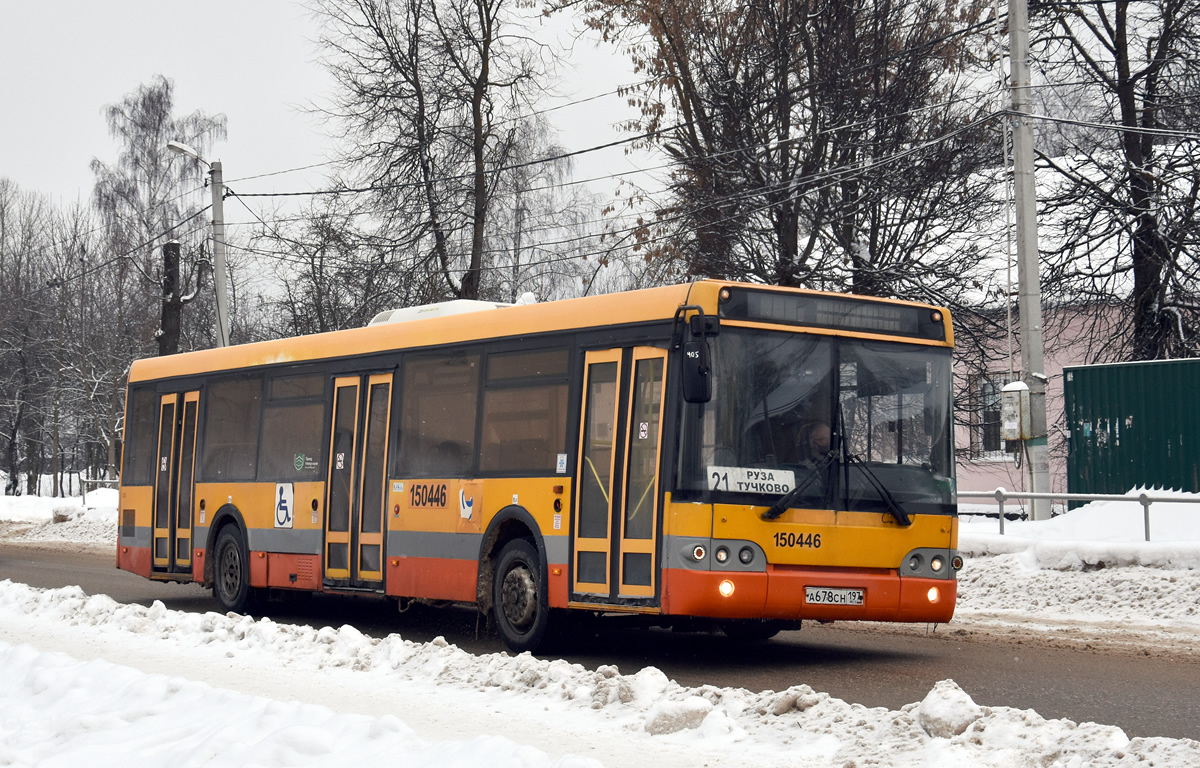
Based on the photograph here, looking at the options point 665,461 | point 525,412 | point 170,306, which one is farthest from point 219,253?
point 665,461

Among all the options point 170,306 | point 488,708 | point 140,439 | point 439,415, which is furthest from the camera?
point 170,306

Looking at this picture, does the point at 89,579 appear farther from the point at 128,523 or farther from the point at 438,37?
the point at 438,37

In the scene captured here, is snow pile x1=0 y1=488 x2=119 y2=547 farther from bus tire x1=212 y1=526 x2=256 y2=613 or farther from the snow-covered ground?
the snow-covered ground

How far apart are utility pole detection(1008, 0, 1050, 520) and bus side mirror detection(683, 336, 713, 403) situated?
8789 millimetres

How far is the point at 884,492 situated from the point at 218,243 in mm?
22516

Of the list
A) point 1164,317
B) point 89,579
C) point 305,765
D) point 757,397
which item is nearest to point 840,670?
point 757,397

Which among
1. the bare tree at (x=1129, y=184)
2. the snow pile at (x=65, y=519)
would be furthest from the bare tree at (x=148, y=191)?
the bare tree at (x=1129, y=184)

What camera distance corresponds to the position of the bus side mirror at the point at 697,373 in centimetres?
977

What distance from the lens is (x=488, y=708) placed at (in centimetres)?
808

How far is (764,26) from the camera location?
2684 cm

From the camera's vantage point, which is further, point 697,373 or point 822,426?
point 822,426

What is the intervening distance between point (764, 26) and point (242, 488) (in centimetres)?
1515

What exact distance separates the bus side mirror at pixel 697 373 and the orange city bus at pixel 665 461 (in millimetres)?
13

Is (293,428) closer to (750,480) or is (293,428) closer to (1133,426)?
(750,480)
